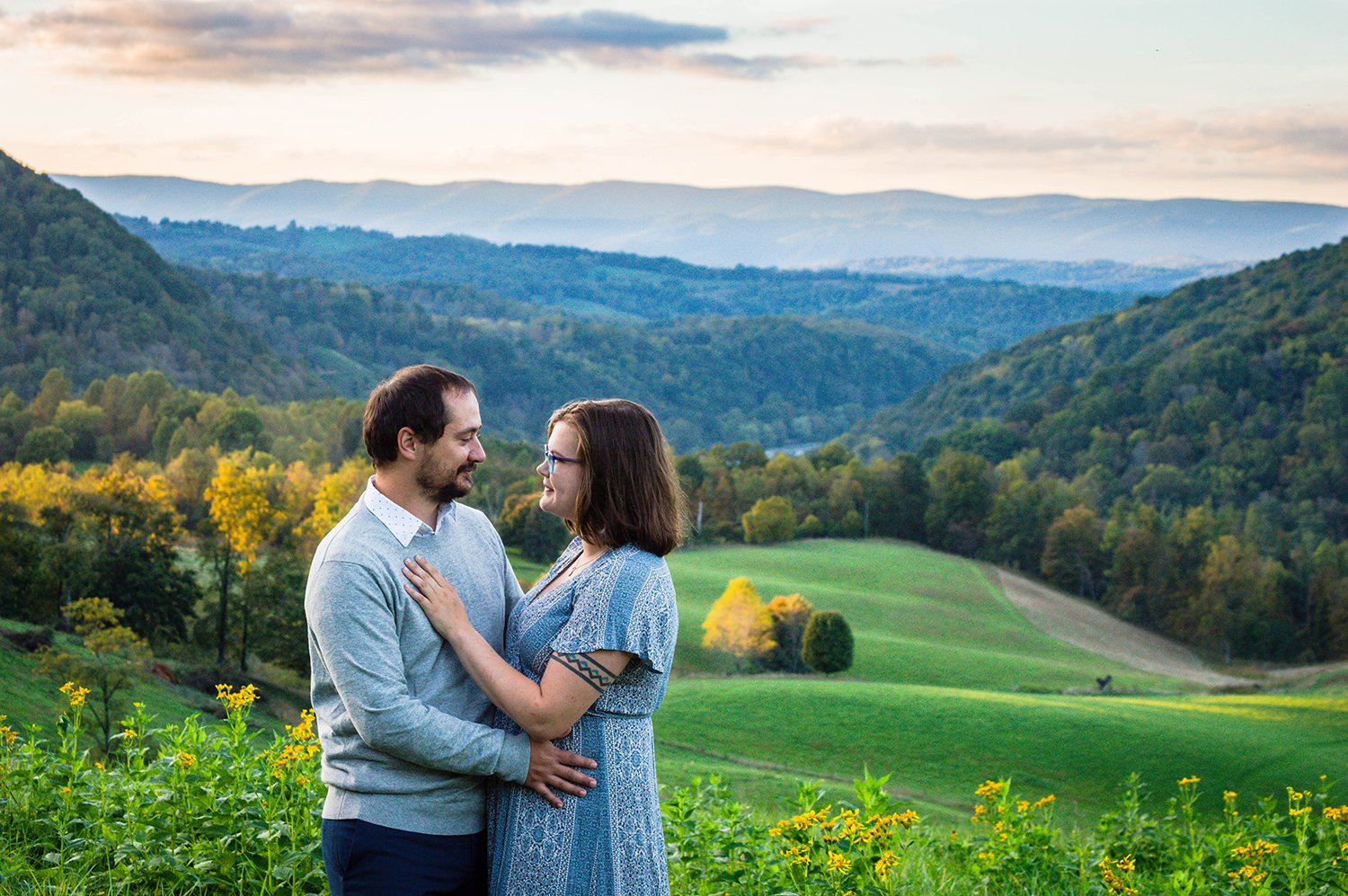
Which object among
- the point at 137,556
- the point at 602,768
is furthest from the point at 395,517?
the point at 137,556

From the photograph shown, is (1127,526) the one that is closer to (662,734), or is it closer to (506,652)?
(662,734)

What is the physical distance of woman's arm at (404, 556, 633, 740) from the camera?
9.47 ft

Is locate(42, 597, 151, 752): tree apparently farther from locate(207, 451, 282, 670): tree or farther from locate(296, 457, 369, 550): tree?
locate(296, 457, 369, 550): tree

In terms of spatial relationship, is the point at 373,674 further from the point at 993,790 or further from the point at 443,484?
the point at 993,790

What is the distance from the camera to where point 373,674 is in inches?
111

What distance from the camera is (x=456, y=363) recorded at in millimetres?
151375

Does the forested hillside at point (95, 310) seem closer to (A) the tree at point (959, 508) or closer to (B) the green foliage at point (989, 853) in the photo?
(A) the tree at point (959, 508)

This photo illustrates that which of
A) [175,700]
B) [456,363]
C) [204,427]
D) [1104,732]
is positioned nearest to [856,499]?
[204,427]

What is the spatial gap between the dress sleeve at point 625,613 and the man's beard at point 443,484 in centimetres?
43

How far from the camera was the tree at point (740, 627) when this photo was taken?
4244 centimetres

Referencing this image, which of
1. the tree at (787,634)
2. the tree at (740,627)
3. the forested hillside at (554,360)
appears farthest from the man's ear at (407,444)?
the forested hillside at (554,360)

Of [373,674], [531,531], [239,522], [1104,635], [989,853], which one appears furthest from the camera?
[1104,635]

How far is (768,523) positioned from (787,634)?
24.4 metres

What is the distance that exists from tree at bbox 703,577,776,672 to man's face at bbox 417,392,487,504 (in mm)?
39884
